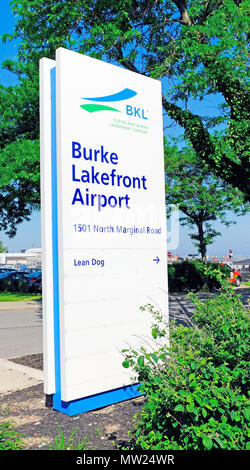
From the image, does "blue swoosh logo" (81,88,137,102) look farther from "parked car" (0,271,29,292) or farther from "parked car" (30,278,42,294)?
"parked car" (0,271,29,292)

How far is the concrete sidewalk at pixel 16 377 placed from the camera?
5.98 meters

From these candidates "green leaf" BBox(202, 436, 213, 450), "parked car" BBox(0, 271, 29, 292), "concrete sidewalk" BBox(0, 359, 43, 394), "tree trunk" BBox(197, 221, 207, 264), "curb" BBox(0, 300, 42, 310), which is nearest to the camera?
"green leaf" BBox(202, 436, 213, 450)

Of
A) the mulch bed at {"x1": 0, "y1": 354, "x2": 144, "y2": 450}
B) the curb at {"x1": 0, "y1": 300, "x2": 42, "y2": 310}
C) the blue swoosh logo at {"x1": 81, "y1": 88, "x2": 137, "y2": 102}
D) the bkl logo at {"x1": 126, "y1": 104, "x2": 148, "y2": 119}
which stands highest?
the blue swoosh logo at {"x1": 81, "y1": 88, "x2": 137, "y2": 102}

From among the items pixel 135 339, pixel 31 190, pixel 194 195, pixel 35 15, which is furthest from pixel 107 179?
pixel 194 195

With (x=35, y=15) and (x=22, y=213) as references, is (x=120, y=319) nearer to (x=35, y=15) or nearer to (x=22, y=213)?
(x=35, y=15)

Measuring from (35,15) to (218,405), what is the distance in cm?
1089

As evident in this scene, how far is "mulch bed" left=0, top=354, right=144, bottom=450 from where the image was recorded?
4.00 m

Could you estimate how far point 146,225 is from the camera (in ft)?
18.9

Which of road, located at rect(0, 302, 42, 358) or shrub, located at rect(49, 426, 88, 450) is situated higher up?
shrub, located at rect(49, 426, 88, 450)

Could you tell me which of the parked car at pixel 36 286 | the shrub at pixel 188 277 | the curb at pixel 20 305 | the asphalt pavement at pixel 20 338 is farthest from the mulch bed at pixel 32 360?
the parked car at pixel 36 286

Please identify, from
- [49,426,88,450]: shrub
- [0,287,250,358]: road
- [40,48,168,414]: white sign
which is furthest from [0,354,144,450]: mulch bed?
[0,287,250,358]: road

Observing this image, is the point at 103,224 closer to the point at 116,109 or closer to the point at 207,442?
the point at 116,109

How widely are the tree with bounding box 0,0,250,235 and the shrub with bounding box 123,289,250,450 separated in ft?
23.1
